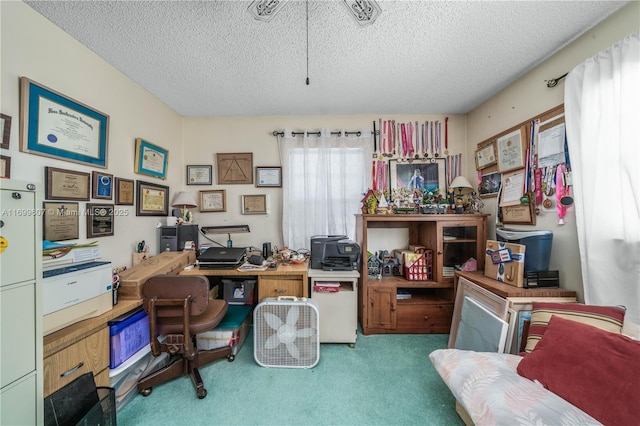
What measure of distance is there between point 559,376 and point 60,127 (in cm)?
318

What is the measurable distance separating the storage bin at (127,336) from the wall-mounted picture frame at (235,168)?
1540mm

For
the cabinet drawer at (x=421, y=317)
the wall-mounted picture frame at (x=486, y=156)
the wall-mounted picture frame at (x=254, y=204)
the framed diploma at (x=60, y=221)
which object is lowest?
the cabinet drawer at (x=421, y=317)

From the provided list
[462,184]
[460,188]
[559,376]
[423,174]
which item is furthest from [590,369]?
[423,174]

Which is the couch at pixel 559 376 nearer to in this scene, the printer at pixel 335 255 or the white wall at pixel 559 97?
the white wall at pixel 559 97

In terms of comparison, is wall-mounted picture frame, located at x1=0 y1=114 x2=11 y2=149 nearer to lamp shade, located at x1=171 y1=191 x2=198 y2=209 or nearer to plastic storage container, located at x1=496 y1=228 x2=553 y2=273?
lamp shade, located at x1=171 y1=191 x2=198 y2=209

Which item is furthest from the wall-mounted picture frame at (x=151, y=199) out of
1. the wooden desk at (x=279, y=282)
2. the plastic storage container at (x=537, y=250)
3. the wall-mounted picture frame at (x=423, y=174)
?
the plastic storage container at (x=537, y=250)

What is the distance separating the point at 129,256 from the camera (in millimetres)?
1822

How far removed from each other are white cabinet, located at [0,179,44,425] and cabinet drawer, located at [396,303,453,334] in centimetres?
237

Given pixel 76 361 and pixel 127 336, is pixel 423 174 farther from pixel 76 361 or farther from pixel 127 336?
pixel 76 361

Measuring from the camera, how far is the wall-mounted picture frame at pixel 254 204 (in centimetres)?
252

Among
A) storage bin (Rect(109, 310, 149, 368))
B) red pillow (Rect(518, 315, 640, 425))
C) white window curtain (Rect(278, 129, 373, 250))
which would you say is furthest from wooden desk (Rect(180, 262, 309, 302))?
red pillow (Rect(518, 315, 640, 425))

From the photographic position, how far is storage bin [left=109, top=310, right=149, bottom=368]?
1285 millimetres

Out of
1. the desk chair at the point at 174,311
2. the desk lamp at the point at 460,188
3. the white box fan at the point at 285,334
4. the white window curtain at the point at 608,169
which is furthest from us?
the desk lamp at the point at 460,188

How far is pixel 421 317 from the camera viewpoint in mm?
2100
